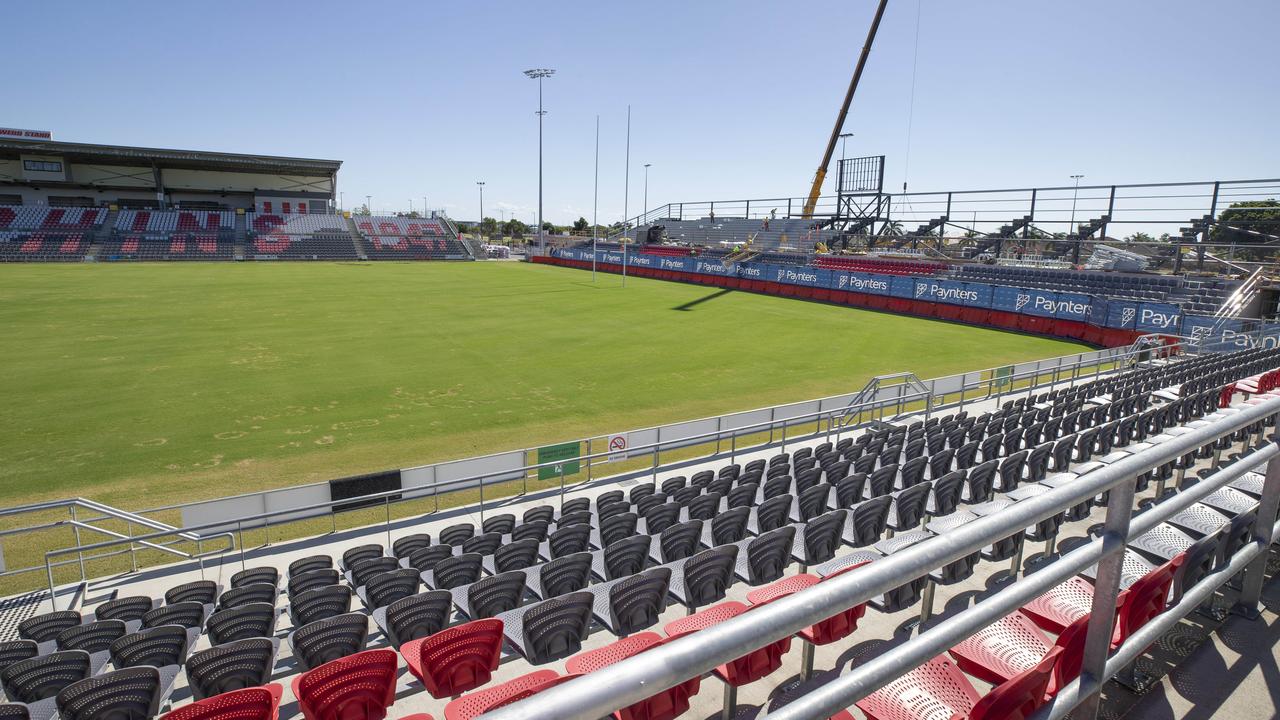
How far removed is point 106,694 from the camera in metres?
4.79

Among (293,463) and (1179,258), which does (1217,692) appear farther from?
(1179,258)

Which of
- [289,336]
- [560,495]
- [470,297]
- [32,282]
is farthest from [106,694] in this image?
[32,282]

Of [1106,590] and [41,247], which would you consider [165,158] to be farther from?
[1106,590]

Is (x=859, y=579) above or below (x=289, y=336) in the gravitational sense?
above

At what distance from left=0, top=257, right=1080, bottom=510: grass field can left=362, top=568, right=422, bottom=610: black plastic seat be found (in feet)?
26.6

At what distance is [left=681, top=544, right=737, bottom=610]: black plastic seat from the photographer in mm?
6332

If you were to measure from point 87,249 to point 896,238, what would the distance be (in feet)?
270

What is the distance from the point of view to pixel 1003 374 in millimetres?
19141

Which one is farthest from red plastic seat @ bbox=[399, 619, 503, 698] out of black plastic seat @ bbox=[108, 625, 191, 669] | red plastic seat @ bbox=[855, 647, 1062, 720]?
red plastic seat @ bbox=[855, 647, 1062, 720]

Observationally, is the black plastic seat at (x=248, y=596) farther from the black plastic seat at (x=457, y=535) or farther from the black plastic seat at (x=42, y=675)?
the black plastic seat at (x=457, y=535)

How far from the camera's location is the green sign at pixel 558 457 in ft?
40.1

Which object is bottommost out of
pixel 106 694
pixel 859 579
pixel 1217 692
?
pixel 106 694

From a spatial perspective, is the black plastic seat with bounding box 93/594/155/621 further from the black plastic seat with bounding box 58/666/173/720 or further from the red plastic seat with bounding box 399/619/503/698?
the red plastic seat with bounding box 399/619/503/698

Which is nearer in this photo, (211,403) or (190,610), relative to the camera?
(190,610)
